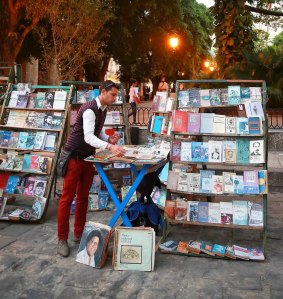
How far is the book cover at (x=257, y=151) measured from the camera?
4309 millimetres

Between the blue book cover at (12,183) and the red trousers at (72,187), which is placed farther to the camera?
the blue book cover at (12,183)

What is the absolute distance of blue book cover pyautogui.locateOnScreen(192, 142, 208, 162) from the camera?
447 cm

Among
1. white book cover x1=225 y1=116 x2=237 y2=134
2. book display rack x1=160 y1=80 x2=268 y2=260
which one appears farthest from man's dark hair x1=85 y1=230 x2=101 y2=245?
white book cover x1=225 y1=116 x2=237 y2=134

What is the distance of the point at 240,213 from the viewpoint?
434 centimetres

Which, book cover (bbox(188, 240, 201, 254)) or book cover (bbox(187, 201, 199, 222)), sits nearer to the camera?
book cover (bbox(188, 240, 201, 254))

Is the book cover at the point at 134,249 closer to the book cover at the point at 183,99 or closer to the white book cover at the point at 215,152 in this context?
the white book cover at the point at 215,152

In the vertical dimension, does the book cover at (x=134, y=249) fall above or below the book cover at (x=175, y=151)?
below

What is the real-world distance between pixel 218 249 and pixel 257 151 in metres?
1.14

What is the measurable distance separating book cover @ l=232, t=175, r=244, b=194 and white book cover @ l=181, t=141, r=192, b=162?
545 millimetres

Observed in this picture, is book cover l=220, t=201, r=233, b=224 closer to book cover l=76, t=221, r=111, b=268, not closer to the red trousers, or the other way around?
book cover l=76, t=221, r=111, b=268


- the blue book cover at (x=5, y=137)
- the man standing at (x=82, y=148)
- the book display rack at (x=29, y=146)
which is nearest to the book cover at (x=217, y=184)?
the man standing at (x=82, y=148)

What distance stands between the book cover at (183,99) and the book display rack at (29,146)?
5.91ft

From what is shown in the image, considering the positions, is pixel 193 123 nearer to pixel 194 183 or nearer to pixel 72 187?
pixel 194 183

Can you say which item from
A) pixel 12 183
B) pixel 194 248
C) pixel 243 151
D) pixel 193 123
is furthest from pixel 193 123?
pixel 12 183
